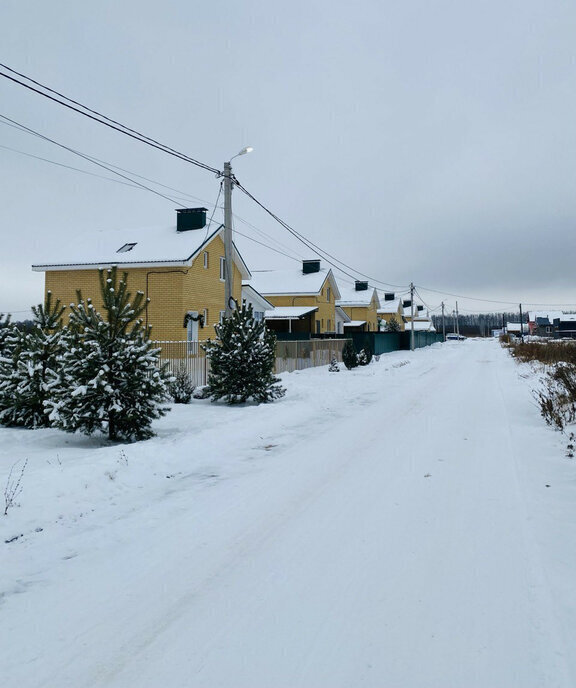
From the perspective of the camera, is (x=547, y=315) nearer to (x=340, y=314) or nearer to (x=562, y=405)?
(x=340, y=314)

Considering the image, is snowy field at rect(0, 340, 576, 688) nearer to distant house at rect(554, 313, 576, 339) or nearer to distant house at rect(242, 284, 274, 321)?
distant house at rect(242, 284, 274, 321)

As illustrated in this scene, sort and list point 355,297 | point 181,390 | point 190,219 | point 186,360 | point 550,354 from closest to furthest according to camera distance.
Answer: point 181,390
point 186,360
point 550,354
point 190,219
point 355,297

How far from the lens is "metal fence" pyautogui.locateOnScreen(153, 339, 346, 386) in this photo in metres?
15.3

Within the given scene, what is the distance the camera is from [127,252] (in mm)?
23391

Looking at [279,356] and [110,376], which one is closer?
[110,376]

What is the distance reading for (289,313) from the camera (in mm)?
38375

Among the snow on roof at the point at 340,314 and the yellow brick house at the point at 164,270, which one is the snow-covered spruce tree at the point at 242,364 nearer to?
the yellow brick house at the point at 164,270

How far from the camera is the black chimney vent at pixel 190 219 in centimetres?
2483

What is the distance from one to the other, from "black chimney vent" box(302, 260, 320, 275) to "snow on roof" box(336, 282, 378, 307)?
1173 cm

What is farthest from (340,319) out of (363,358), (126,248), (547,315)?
(547,315)

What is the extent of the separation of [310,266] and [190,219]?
845 inches

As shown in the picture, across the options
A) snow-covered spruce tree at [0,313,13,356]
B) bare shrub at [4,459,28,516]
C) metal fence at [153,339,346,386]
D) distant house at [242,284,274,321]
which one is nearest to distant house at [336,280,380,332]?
distant house at [242,284,274,321]

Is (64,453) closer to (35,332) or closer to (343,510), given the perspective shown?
(35,332)

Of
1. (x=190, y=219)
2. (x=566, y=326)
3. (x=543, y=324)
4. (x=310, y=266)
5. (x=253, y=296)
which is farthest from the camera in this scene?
(x=543, y=324)
